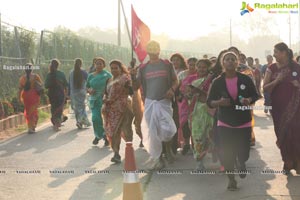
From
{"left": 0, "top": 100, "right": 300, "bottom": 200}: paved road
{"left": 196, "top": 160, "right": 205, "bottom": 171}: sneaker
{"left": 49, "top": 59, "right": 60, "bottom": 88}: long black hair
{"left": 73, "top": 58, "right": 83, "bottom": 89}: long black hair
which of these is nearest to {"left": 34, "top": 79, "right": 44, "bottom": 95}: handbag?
{"left": 49, "top": 59, "right": 60, "bottom": 88}: long black hair

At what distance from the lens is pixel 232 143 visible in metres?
6.29

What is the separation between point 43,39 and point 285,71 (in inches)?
571

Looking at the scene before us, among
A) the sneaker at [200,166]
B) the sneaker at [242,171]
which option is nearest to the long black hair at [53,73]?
the sneaker at [200,166]

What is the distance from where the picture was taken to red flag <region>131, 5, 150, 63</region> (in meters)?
10.3

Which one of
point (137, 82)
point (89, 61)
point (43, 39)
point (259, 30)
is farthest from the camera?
point (259, 30)

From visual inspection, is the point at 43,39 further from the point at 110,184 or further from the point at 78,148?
the point at 110,184

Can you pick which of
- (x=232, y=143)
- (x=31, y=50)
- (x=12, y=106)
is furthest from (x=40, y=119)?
(x=232, y=143)

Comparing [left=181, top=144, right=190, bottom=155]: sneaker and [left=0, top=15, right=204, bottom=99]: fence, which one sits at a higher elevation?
[left=0, top=15, right=204, bottom=99]: fence

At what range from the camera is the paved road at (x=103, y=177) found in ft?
20.4

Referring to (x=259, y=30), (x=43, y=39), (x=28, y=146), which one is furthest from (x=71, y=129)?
(x=259, y=30)

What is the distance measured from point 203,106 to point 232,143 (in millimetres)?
1351

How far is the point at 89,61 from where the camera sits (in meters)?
27.9

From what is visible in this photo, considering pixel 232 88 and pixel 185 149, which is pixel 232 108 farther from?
pixel 185 149

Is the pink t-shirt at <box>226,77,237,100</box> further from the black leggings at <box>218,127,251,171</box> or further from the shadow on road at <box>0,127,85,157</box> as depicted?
the shadow on road at <box>0,127,85,157</box>
